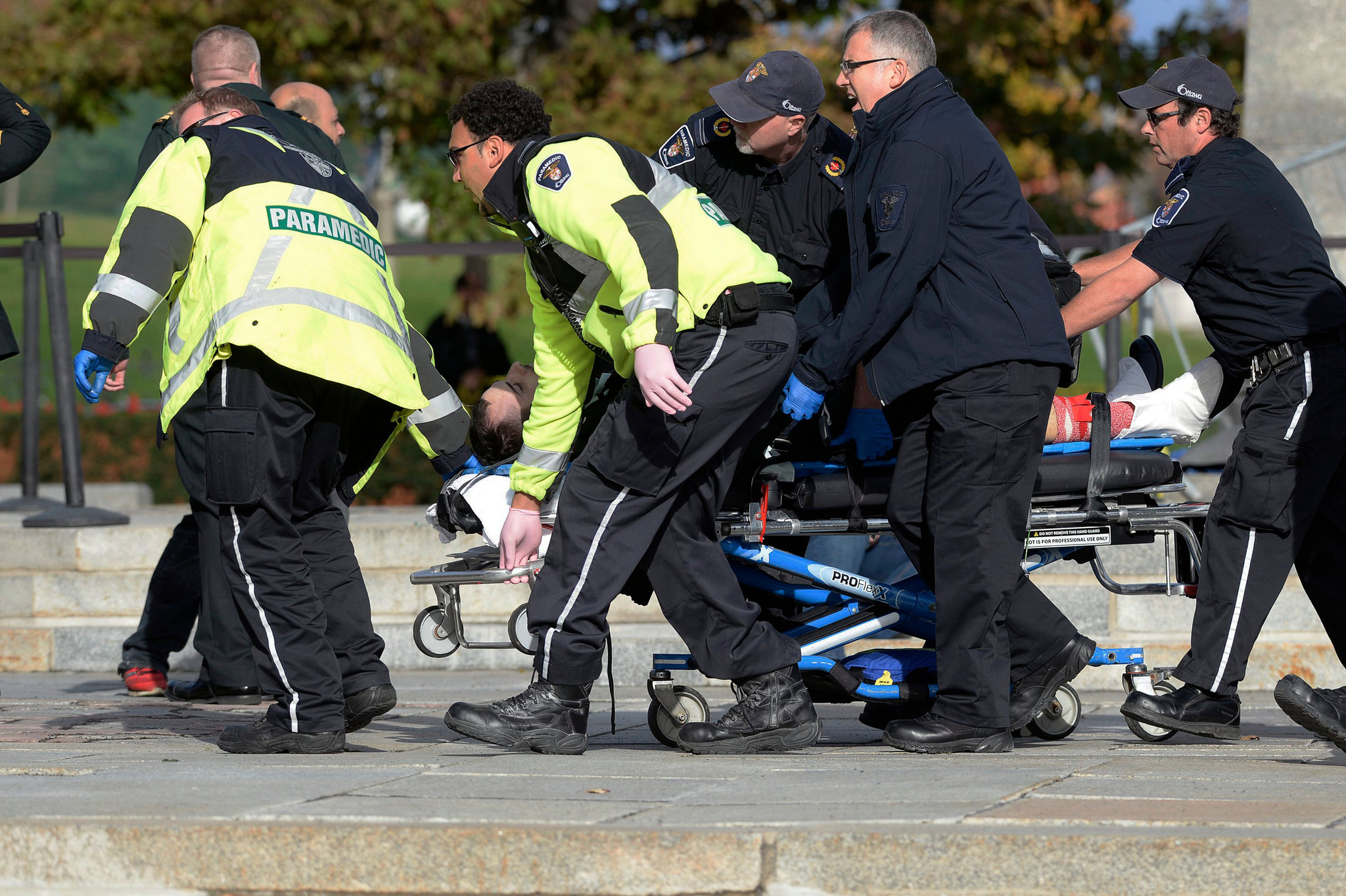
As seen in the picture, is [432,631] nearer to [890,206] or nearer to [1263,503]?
[890,206]

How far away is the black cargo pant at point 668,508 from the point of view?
414cm

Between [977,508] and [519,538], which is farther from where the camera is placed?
[519,538]

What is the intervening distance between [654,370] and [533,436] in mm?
639

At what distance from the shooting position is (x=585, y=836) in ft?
9.86

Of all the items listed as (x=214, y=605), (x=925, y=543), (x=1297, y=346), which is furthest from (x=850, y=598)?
(x=214, y=605)

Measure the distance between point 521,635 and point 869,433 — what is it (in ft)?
3.69

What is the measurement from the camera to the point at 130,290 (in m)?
4.06

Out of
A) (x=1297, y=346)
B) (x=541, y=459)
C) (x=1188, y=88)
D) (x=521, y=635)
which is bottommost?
(x=521, y=635)

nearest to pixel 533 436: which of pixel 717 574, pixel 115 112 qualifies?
Result: pixel 717 574

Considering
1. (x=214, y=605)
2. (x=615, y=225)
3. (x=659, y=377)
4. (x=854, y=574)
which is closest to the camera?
(x=659, y=377)

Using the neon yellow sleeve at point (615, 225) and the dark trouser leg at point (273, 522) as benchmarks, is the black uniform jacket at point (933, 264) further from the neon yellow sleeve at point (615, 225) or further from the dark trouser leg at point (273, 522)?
the dark trouser leg at point (273, 522)

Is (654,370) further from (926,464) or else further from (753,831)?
(753,831)

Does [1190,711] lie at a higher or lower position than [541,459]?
lower

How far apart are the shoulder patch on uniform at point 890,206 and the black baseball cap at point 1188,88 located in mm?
855
